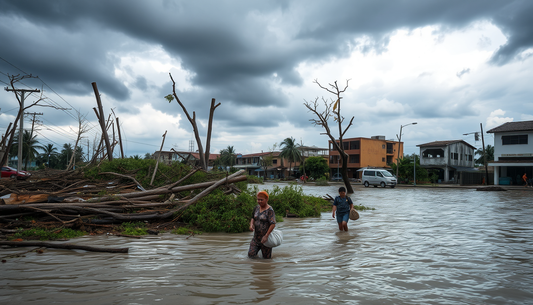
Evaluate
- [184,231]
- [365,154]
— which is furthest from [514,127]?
[184,231]

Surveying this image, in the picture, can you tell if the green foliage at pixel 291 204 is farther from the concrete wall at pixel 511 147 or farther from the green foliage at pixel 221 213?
the concrete wall at pixel 511 147

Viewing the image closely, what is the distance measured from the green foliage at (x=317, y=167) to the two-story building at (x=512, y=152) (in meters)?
28.4

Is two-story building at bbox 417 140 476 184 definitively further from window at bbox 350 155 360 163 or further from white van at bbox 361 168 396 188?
white van at bbox 361 168 396 188

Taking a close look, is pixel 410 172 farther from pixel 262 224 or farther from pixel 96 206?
pixel 262 224

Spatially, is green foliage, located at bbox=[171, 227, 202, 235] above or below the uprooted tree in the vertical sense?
below

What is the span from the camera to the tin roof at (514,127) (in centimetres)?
3953

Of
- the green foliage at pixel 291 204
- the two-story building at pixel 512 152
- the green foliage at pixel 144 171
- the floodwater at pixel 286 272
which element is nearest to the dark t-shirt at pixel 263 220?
the floodwater at pixel 286 272

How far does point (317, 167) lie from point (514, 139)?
31.4 m

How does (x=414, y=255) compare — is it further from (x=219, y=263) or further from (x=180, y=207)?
(x=180, y=207)

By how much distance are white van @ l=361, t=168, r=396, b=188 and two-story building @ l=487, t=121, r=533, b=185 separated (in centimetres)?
1202

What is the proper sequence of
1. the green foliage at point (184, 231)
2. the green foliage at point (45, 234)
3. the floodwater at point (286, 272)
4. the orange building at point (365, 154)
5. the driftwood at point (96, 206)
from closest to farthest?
the floodwater at point (286, 272), the green foliage at point (45, 234), the driftwood at point (96, 206), the green foliage at point (184, 231), the orange building at point (365, 154)

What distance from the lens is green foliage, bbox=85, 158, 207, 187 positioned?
12109 millimetres

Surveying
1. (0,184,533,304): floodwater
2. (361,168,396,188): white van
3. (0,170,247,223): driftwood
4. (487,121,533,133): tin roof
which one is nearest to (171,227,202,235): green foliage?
(0,184,533,304): floodwater

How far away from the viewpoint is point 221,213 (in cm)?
964
